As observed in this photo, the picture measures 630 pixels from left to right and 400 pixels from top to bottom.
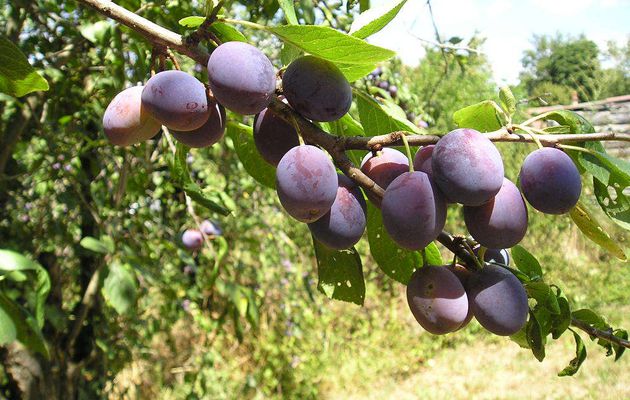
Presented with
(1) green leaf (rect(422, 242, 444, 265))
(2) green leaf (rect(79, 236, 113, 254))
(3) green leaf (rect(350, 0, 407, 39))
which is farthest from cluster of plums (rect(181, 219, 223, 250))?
(3) green leaf (rect(350, 0, 407, 39))

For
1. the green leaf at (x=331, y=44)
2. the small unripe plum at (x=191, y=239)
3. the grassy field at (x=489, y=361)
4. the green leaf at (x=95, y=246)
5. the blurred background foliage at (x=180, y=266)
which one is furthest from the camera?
the grassy field at (x=489, y=361)

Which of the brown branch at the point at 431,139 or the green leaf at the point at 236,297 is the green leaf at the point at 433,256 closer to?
the brown branch at the point at 431,139

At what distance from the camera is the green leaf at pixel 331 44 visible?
47 centimetres

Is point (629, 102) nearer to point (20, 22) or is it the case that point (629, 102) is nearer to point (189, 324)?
point (189, 324)

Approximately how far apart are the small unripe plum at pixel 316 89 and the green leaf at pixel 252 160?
0.79ft

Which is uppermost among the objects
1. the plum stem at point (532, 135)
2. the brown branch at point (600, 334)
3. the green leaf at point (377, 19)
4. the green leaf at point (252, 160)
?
the green leaf at point (377, 19)

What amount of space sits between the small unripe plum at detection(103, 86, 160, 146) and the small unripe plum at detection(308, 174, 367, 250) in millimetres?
227

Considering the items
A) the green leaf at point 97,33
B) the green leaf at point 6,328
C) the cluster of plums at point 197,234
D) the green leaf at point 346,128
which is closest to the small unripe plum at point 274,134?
the green leaf at point 346,128

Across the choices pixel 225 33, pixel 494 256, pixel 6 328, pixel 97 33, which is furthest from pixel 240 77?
pixel 97 33

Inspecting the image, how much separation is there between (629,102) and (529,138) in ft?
25.3

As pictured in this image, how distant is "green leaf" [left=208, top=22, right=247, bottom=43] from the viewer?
22.8 inches

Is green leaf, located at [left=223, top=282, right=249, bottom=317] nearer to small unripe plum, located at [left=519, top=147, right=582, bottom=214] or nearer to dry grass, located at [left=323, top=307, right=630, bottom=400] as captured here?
small unripe plum, located at [left=519, top=147, right=582, bottom=214]

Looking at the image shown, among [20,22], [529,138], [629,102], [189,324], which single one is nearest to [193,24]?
[529,138]

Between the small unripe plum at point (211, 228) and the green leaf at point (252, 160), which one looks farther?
the small unripe plum at point (211, 228)
